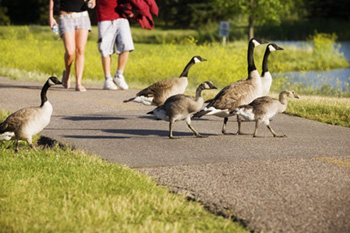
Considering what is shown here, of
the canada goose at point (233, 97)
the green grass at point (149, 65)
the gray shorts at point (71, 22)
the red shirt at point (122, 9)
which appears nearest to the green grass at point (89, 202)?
the canada goose at point (233, 97)

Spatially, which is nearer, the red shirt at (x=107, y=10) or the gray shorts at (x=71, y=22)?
the gray shorts at (x=71, y=22)

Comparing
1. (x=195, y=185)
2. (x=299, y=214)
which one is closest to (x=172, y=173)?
(x=195, y=185)

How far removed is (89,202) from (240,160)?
2517 mm

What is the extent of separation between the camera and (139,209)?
204 inches

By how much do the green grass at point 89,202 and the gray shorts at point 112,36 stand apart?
7.35 m

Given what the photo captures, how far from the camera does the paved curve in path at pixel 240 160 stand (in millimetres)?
5281

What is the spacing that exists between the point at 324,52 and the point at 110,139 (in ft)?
114

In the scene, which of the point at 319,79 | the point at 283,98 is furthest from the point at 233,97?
the point at 319,79

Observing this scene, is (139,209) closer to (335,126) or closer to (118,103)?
(335,126)

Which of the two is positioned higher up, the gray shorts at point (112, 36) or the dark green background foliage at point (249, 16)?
the gray shorts at point (112, 36)

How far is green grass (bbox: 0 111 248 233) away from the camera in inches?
188

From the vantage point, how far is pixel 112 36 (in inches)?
556

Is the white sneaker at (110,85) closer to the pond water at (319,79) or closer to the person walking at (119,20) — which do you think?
the person walking at (119,20)

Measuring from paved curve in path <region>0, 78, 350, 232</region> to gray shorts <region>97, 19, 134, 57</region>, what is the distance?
100 inches
